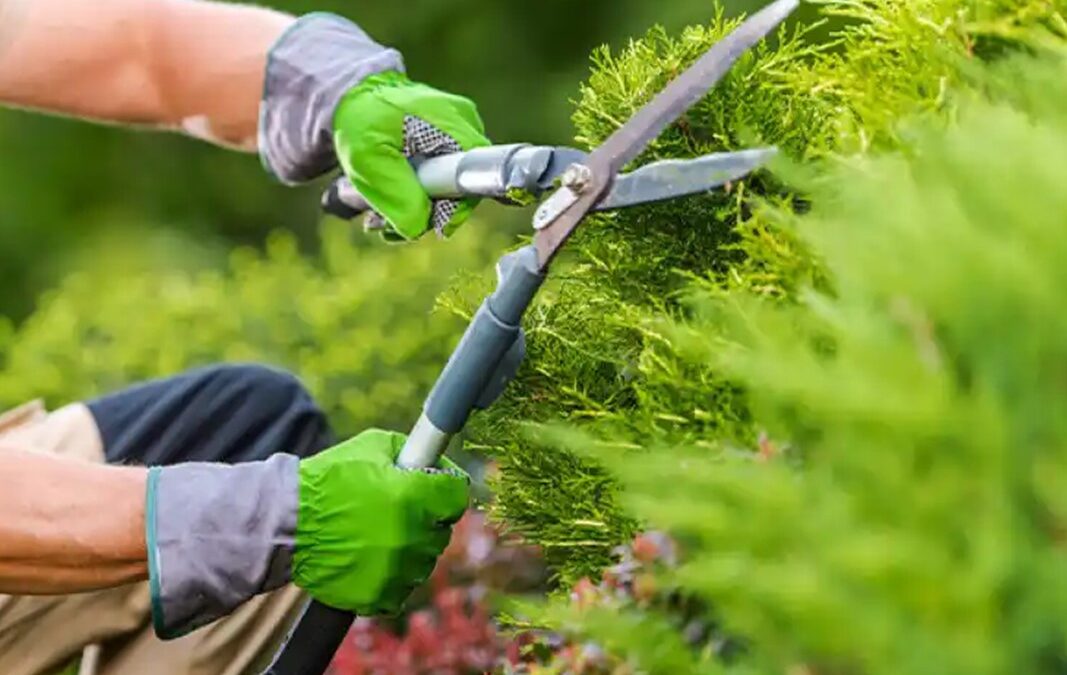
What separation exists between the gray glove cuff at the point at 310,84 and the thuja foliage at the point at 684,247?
26 centimetres

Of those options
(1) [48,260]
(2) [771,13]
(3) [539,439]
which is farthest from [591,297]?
(1) [48,260]

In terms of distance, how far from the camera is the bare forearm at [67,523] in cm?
149

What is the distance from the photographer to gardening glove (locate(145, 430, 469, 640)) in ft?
4.83

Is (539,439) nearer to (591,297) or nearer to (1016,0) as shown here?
(591,297)

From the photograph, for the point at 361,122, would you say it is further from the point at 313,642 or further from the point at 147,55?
the point at 313,642

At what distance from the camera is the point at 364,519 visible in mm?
1477

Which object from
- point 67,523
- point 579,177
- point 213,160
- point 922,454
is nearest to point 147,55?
point 67,523

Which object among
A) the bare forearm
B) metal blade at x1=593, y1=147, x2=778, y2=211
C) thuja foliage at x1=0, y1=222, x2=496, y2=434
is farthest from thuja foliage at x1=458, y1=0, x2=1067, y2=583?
thuja foliage at x1=0, y1=222, x2=496, y2=434

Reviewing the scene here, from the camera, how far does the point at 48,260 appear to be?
4590mm

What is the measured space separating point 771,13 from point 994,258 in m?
0.58

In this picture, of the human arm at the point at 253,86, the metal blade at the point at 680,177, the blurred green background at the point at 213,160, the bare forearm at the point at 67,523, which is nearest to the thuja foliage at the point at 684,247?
the metal blade at the point at 680,177

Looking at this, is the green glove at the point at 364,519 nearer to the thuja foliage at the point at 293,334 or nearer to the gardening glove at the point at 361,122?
the gardening glove at the point at 361,122

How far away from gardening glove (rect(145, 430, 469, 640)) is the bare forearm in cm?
2

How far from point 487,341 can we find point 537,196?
0.15 m
